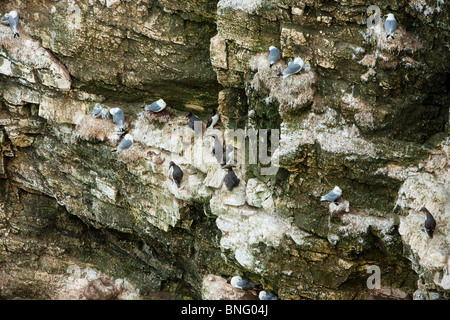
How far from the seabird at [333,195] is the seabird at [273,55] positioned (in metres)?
2.40

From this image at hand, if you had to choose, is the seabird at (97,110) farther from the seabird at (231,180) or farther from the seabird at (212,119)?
the seabird at (231,180)

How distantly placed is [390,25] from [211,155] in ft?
15.1

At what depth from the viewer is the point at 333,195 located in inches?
426

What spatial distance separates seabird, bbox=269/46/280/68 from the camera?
1098cm

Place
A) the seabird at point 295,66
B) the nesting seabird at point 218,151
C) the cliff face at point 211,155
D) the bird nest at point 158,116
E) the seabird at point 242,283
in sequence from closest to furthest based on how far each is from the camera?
1. the cliff face at point 211,155
2. the seabird at point 295,66
3. the seabird at point 242,283
4. the nesting seabird at point 218,151
5. the bird nest at point 158,116

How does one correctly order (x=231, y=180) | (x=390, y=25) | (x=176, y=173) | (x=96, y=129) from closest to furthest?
(x=390, y=25), (x=231, y=180), (x=176, y=173), (x=96, y=129)

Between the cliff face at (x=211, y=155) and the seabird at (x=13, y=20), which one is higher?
the seabird at (x=13, y=20)

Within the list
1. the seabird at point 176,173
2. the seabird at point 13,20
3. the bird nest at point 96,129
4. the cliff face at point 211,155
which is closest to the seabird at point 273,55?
the cliff face at point 211,155

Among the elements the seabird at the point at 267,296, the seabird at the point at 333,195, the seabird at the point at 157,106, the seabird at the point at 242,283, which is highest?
the seabird at the point at 157,106

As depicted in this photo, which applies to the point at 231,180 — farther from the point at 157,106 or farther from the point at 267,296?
the point at 157,106

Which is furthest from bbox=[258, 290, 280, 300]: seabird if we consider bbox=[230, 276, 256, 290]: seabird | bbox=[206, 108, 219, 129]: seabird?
bbox=[206, 108, 219, 129]: seabird

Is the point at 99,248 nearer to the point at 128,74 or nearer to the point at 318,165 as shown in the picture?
the point at 128,74

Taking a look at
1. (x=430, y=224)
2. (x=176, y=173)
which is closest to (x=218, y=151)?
(x=176, y=173)

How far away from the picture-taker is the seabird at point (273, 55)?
1098cm
